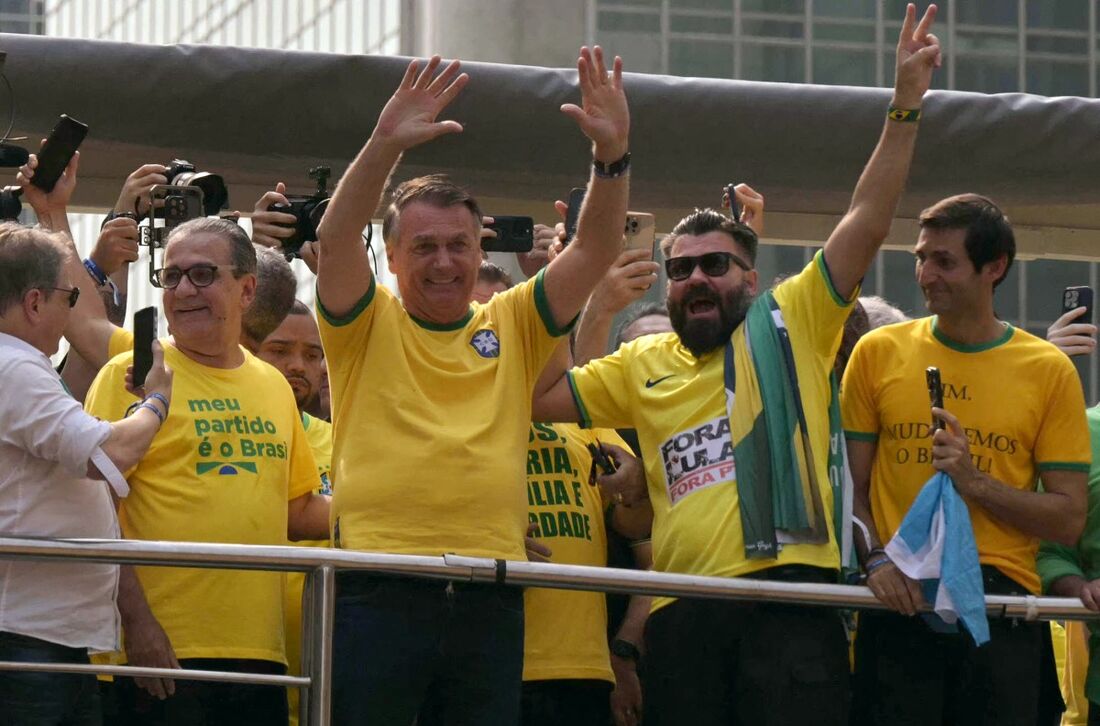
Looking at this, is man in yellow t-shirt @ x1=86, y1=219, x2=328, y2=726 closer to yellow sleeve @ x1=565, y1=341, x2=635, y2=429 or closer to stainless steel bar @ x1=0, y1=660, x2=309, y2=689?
stainless steel bar @ x1=0, y1=660, x2=309, y2=689

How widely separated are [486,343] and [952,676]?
149 cm

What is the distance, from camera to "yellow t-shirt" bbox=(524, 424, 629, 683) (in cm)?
600

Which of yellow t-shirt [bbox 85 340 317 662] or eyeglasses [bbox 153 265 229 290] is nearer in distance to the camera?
yellow t-shirt [bbox 85 340 317 662]

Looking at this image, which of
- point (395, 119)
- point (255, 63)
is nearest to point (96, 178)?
point (255, 63)

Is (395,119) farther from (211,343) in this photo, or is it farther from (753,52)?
(753,52)

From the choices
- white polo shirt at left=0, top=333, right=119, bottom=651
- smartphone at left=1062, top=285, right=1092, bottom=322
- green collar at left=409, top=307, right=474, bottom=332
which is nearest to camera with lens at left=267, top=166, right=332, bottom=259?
green collar at left=409, top=307, right=474, bottom=332

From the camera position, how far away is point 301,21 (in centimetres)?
4369

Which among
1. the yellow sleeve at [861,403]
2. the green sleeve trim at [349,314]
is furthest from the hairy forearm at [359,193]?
the yellow sleeve at [861,403]

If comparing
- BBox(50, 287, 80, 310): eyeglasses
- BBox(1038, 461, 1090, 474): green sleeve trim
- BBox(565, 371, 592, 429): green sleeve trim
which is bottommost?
BBox(1038, 461, 1090, 474): green sleeve trim

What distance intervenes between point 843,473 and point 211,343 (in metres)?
1.71

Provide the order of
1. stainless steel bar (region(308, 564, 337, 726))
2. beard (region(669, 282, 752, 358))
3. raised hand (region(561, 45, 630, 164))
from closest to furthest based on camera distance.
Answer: stainless steel bar (region(308, 564, 337, 726)) → raised hand (region(561, 45, 630, 164)) → beard (region(669, 282, 752, 358))

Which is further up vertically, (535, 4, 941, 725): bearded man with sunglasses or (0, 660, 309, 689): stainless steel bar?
(535, 4, 941, 725): bearded man with sunglasses

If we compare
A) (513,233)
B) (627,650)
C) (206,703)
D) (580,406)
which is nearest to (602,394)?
(580,406)

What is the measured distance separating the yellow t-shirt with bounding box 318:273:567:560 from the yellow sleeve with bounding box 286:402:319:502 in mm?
366
